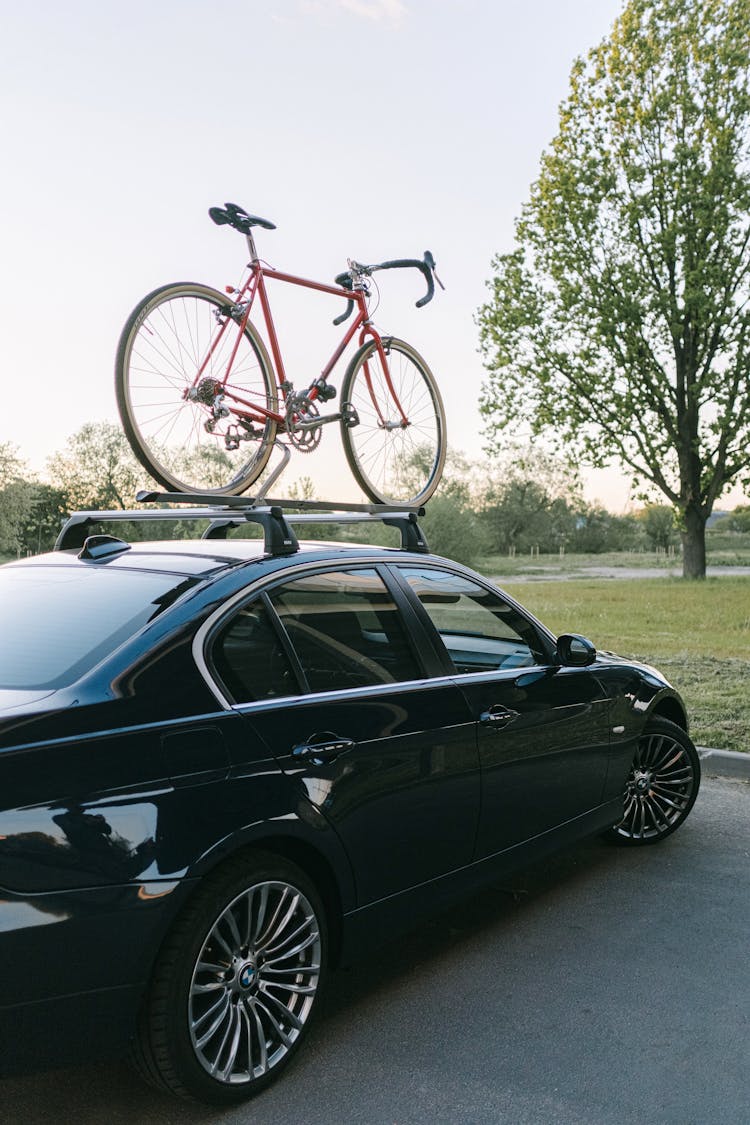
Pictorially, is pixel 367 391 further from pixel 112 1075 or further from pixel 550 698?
pixel 112 1075

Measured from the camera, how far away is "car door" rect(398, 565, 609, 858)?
384cm

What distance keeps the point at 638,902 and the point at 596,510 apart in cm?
7092

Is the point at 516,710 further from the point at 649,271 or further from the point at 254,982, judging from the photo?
the point at 649,271

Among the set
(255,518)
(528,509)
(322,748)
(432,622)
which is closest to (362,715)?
(322,748)

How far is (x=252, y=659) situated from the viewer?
3113mm

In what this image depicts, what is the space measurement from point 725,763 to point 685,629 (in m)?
10.3

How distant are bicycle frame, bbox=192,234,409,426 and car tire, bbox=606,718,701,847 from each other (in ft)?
7.41

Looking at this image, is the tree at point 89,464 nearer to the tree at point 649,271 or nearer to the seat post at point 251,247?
the tree at point 649,271

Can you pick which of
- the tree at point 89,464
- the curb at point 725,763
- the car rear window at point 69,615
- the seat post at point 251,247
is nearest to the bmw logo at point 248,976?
the car rear window at point 69,615

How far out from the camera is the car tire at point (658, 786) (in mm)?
5102

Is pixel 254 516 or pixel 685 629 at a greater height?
pixel 254 516

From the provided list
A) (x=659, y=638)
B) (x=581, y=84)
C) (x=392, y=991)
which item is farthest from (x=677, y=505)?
(x=392, y=991)

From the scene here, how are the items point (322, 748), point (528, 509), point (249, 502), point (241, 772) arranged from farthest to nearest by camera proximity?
point (528, 509) → point (249, 502) → point (322, 748) → point (241, 772)

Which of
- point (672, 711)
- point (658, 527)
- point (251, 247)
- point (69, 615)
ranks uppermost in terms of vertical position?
point (251, 247)
